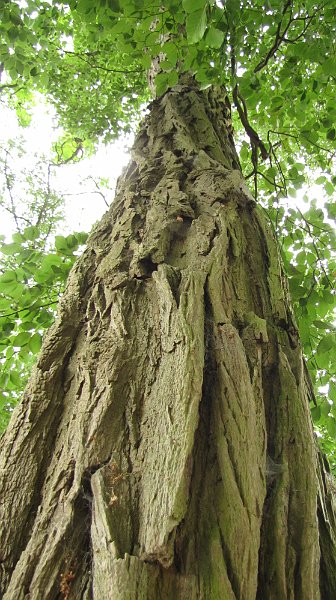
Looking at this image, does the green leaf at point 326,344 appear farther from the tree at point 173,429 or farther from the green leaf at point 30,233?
the green leaf at point 30,233

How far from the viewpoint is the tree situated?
3.02 ft

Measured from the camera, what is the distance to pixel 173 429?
1044mm

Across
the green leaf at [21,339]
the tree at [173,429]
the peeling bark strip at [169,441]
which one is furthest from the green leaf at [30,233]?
the peeling bark strip at [169,441]

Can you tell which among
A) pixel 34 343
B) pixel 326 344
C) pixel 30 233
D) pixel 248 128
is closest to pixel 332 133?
pixel 248 128

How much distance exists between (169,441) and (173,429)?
0.10 ft

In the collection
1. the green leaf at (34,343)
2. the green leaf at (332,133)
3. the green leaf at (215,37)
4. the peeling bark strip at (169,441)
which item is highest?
the green leaf at (332,133)

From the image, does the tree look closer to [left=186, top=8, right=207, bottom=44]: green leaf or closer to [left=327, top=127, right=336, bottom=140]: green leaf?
[left=186, top=8, right=207, bottom=44]: green leaf

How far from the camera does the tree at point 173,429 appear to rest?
921 mm

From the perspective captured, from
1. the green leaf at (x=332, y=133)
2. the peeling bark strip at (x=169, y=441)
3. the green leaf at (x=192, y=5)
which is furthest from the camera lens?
the green leaf at (x=332, y=133)

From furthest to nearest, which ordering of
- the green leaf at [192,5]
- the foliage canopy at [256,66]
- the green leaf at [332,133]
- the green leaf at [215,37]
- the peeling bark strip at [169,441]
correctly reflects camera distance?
1. the green leaf at [332,133]
2. the foliage canopy at [256,66]
3. the green leaf at [215,37]
4. the green leaf at [192,5]
5. the peeling bark strip at [169,441]

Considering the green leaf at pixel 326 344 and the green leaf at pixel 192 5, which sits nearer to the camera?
the green leaf at pixel 192 5

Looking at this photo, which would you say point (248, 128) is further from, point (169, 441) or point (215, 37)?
point (169, 441)

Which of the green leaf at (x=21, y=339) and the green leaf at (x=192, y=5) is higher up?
the green leaf at (x=192, y=5)

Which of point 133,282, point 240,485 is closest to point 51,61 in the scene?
point 133,282
